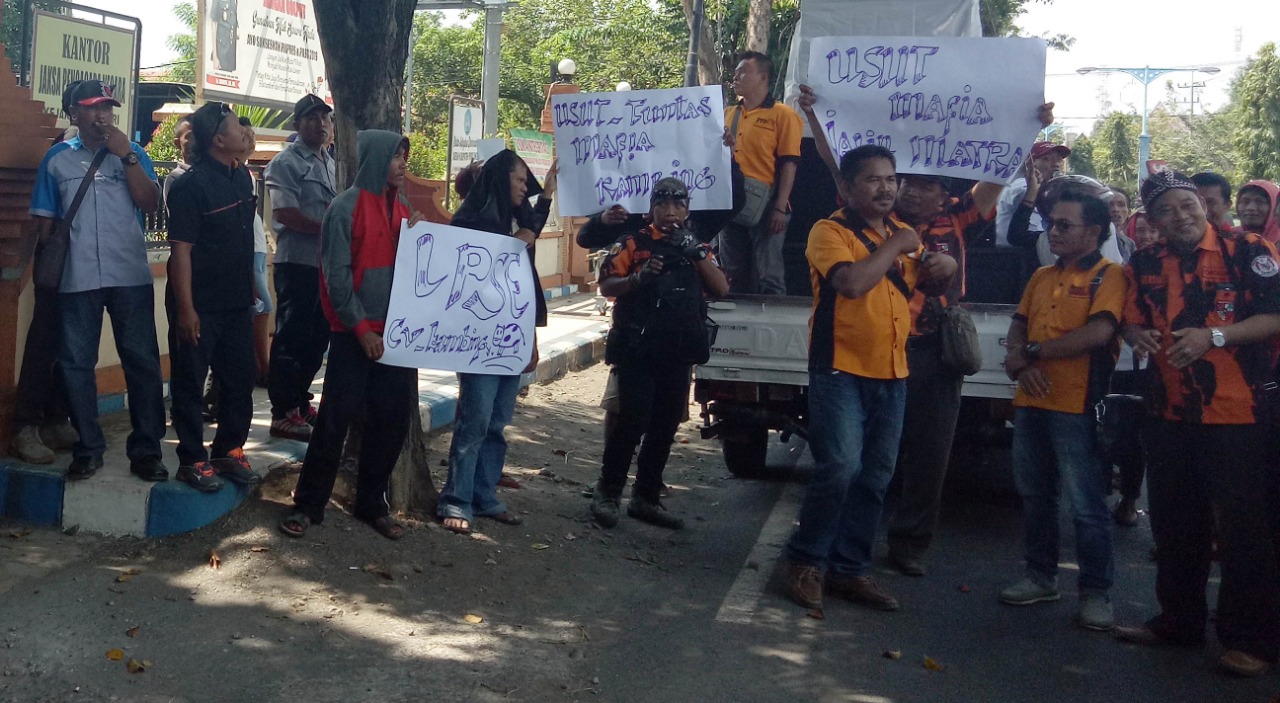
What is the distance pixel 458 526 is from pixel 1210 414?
10.8 feet

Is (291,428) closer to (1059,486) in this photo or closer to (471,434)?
(471,434)

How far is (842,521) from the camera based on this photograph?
5.56m

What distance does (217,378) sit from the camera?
5.75 m

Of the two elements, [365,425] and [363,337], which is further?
[365,425]

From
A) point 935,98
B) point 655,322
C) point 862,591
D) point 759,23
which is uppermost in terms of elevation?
point 759,23

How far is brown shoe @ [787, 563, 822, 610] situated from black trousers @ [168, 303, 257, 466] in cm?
262

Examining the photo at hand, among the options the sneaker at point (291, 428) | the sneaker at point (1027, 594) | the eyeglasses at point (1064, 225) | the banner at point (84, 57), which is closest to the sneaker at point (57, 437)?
the sneaker at point (291, 428)

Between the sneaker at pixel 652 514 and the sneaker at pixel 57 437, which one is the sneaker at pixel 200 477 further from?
the sneaker at pixel 652 514

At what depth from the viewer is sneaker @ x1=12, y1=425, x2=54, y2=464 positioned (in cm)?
582

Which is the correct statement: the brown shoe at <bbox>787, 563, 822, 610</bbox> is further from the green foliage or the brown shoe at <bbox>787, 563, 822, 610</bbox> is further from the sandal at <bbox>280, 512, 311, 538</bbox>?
the green foliage

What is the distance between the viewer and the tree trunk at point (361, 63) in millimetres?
5703

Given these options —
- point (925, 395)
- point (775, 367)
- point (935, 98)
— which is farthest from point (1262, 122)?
point (925, 395)

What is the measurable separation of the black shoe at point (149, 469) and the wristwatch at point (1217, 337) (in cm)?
440

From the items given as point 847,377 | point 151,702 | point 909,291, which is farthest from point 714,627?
point 151,702
